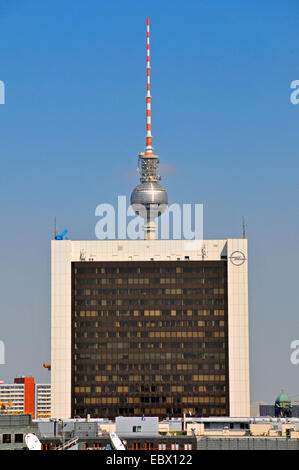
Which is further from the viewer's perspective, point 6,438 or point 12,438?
point 12,438

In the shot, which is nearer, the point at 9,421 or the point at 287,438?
the point at 9,421

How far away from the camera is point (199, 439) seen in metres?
196

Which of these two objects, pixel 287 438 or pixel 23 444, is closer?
pixel 23 444
